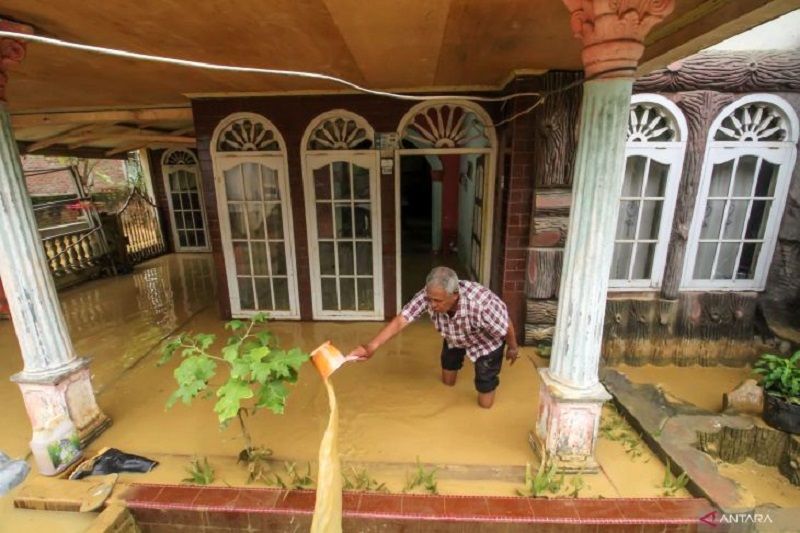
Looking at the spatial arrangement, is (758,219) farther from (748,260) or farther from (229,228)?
(229,228)

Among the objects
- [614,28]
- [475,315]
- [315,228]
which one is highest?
[614,28]

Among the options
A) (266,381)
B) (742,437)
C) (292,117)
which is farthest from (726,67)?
(266,381)

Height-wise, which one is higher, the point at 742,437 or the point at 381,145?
the point at 381,145

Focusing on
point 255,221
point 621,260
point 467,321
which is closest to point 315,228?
point 255,221

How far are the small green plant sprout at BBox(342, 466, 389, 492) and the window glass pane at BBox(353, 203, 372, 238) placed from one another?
2.60 meters

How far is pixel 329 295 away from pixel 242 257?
1094 mm

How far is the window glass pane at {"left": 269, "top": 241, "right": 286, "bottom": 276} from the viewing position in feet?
14.6

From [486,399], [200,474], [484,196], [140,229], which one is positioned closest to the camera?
[200,474]

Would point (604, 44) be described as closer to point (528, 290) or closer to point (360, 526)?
point (528, 290)

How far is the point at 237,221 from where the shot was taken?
4395 millimetres

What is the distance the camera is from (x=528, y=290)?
3814 mm

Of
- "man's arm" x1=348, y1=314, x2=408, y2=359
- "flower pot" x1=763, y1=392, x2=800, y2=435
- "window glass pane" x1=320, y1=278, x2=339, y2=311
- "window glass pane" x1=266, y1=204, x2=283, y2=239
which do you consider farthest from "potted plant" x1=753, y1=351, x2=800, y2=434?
"window glass pane" x1=266, y1=204, x2=283, y2=239

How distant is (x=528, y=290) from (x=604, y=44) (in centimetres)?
237

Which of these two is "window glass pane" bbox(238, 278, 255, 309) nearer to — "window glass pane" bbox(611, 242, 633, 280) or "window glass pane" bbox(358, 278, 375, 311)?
"window glass pane" bbox(358, 278, 375, 311)
